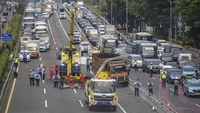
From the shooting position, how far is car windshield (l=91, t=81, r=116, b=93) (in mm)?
42219

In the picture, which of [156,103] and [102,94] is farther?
[156,103]

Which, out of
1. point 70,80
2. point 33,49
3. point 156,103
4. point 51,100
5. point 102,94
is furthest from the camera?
point 33,49

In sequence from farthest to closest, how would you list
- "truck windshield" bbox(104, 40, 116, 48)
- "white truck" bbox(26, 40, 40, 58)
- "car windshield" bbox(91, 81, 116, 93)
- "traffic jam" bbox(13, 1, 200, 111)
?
"truck windshield" bbox(104, 40, 116, 48), "white truck" bbox(26, 40, 40, 58), "traffic jam" bbox(13, 1, 200, 111), "car windshield" bbox(91, 81, 116, 93)

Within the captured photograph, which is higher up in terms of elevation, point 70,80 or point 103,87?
point 103,87

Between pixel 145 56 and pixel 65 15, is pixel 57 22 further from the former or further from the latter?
pixel 145 56

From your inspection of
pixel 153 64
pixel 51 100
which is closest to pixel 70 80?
pixel 51 100

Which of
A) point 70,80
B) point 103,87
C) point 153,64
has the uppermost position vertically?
point 103,87

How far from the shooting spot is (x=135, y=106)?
45.0m

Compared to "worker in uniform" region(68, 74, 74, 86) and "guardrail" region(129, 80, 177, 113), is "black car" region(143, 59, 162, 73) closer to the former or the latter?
"worker in uniform" region(68, 74, 74, 86)

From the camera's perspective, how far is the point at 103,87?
4238 centimetres

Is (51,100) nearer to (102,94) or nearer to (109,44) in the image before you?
(102,94)

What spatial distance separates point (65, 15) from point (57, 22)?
10.6m

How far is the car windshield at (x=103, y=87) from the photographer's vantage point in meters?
42.2

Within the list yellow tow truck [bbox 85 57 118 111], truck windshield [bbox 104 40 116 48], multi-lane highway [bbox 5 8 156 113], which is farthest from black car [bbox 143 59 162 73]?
yellow tow truck [bbox 85 57 118 111]
